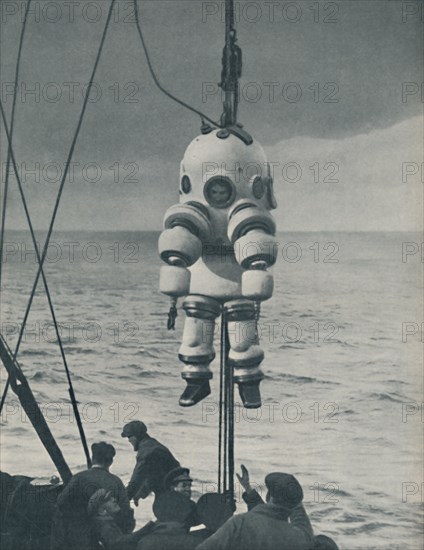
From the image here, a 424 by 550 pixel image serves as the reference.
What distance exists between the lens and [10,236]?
249 cm

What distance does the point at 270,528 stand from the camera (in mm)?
1889

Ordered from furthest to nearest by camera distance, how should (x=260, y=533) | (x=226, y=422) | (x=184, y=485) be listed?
1. (x=226, y=422)
2. (x=184, y=485)
3. (x=260, y=533)

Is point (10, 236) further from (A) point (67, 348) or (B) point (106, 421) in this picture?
(B) point (106, 421)

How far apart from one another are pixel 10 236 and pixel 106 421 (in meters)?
0.60

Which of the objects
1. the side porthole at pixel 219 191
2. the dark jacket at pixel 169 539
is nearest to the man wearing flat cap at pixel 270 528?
the dark jacket at pixel 169 539

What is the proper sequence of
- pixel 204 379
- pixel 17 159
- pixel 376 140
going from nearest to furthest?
pixel 204 379 → pixel 376 140 → pixel 17 159

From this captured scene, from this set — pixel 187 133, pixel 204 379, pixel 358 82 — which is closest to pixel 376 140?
pixel 358 82

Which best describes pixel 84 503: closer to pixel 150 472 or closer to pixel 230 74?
pixel 150 472

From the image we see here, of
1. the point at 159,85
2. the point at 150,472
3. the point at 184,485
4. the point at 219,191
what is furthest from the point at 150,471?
the point at 159,85

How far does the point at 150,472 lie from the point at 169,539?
9.4 inches

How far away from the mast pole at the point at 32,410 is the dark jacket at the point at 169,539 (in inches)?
14.6

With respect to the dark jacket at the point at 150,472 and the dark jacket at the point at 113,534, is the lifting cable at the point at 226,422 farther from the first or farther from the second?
the dark jacket at the point at 113,534

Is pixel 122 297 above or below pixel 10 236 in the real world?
below

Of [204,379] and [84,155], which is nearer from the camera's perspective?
[204,379]
